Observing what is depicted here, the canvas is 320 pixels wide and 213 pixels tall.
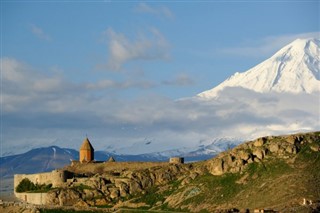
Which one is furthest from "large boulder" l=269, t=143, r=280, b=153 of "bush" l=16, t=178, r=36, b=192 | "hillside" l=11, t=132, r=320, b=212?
"bush" l=16, t=178, r=36, b=192

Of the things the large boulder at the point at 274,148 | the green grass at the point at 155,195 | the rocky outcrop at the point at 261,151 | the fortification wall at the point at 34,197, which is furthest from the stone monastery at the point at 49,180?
the large boulder at the point at 274,148

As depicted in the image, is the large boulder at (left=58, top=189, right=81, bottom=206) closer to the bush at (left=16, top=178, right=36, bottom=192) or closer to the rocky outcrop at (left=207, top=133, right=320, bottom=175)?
the bush at (left=16, top=178, right=36, bottom=192)

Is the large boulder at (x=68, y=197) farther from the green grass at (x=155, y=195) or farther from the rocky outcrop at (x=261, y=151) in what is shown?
the rocky outcrop at (x=261, y=151)

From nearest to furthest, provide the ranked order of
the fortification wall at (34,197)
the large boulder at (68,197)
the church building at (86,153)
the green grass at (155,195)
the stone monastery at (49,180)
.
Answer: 1. the green grass at (155,195)
2. the large boulder at (68,197)
3. the fortification wall at (34,197)
4. the stone monastery at (49,180)
5. the church building at (86,153)

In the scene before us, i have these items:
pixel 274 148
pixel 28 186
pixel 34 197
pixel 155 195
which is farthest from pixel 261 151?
pixel 28 186

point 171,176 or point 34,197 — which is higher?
point 171,176

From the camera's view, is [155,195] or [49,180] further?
[49,180]

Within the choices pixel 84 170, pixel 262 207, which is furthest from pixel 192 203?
pixel 84 170

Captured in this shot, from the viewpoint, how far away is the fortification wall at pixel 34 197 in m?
108

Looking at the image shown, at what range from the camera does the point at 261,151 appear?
100125 mm

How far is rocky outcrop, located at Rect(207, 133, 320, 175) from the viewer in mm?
98750

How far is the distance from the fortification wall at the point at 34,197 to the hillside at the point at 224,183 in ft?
3.96

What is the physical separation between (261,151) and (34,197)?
2860 cm

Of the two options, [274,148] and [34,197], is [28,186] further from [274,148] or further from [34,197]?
[274,148]
